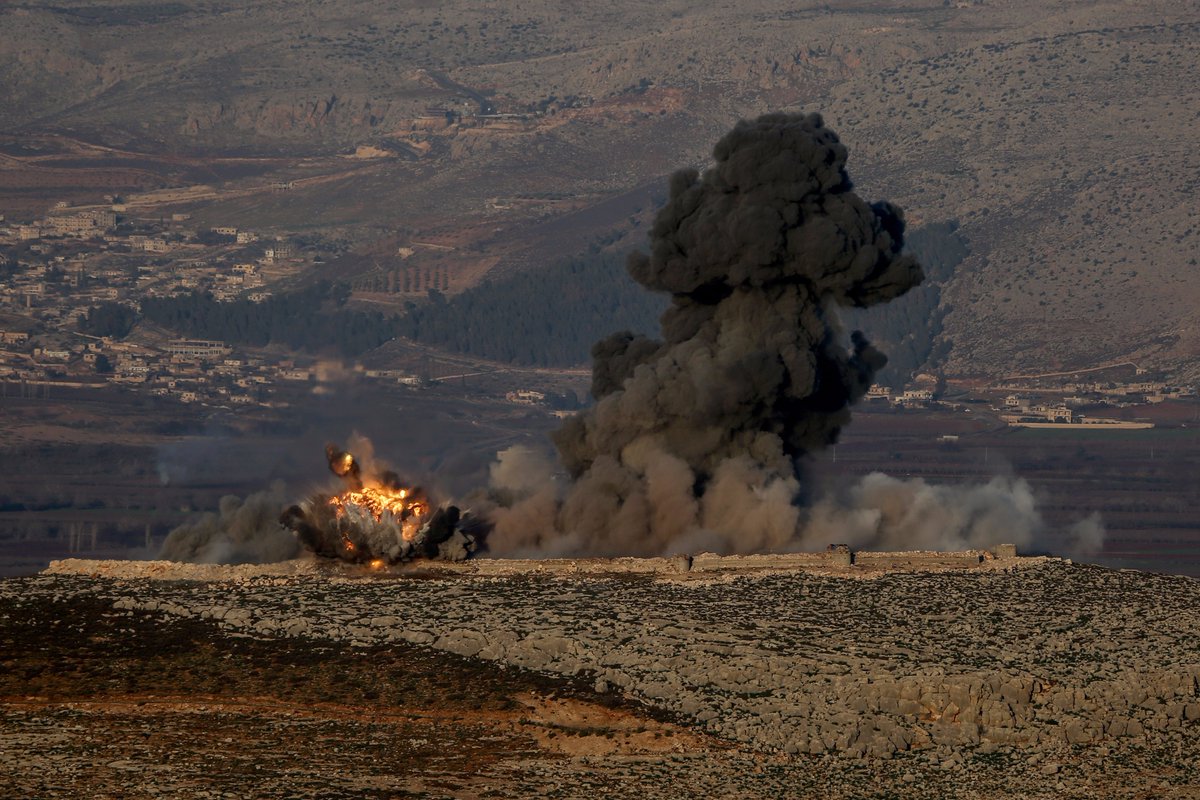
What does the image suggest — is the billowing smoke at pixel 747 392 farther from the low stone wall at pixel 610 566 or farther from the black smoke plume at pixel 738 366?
the low stone wall at pixel 610 566

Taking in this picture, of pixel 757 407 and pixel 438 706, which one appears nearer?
pixel 438 706

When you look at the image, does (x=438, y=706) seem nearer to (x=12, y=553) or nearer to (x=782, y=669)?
(x=782, y=669)

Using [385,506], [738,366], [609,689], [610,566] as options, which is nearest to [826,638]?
[609,689]

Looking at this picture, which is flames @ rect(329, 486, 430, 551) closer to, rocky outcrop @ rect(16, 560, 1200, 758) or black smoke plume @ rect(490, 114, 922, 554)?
black smoke plume @ rect(490, 114, 922, 554)

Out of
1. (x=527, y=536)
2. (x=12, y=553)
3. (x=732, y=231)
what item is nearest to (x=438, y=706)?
(x=527, y=536)

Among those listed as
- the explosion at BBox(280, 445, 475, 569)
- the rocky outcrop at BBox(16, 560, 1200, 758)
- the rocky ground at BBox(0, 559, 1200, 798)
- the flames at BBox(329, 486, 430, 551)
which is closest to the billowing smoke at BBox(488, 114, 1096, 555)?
the flames at BBox(329, 486, 430, 551)

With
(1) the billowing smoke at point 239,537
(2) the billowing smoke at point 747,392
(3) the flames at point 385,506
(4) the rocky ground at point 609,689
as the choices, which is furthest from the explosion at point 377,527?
(4) the rocky ground at point 609,689

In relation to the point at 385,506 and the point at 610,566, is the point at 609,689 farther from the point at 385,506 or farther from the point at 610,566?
the point at 385,506
